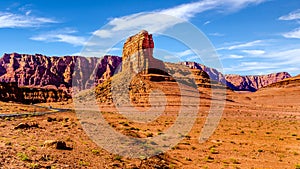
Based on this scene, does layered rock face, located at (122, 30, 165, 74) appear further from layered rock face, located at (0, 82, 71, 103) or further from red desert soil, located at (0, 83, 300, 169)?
red desert soil, located at (0, 83, 300, 169)

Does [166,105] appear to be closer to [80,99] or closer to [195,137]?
[80,99]

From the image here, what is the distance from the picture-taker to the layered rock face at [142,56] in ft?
354

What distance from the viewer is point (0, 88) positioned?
339 ft

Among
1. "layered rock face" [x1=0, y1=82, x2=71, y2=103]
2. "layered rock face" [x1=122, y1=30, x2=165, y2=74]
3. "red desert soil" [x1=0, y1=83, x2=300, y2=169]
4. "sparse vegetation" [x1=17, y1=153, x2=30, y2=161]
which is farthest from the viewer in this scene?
"layered rock face" [x1=122, y1=30, x2=165, y2=74]

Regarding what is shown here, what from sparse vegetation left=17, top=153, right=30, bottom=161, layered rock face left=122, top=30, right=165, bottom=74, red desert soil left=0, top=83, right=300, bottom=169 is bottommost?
red desert soil left=0, top=83, right=300, bottom=169

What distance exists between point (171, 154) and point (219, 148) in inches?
241

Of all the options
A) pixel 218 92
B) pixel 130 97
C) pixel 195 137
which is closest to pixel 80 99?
pixel 130 97

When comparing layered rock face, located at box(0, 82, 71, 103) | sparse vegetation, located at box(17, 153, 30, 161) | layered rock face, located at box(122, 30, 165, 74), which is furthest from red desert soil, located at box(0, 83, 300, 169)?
layered rock face, located at box(0, 82, 71, 103)

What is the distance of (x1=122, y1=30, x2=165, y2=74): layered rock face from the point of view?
107925 millimetres

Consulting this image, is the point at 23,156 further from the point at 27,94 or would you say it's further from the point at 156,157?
the point at 27,94

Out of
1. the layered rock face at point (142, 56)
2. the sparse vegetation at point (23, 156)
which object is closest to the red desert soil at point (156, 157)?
the sparse vegetation at point (23, 156)

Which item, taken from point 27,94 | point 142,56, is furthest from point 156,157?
point 27,94

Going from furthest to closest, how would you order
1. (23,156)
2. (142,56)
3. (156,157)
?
(142,56) < (156,157) < (23,156)

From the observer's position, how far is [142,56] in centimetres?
10844
